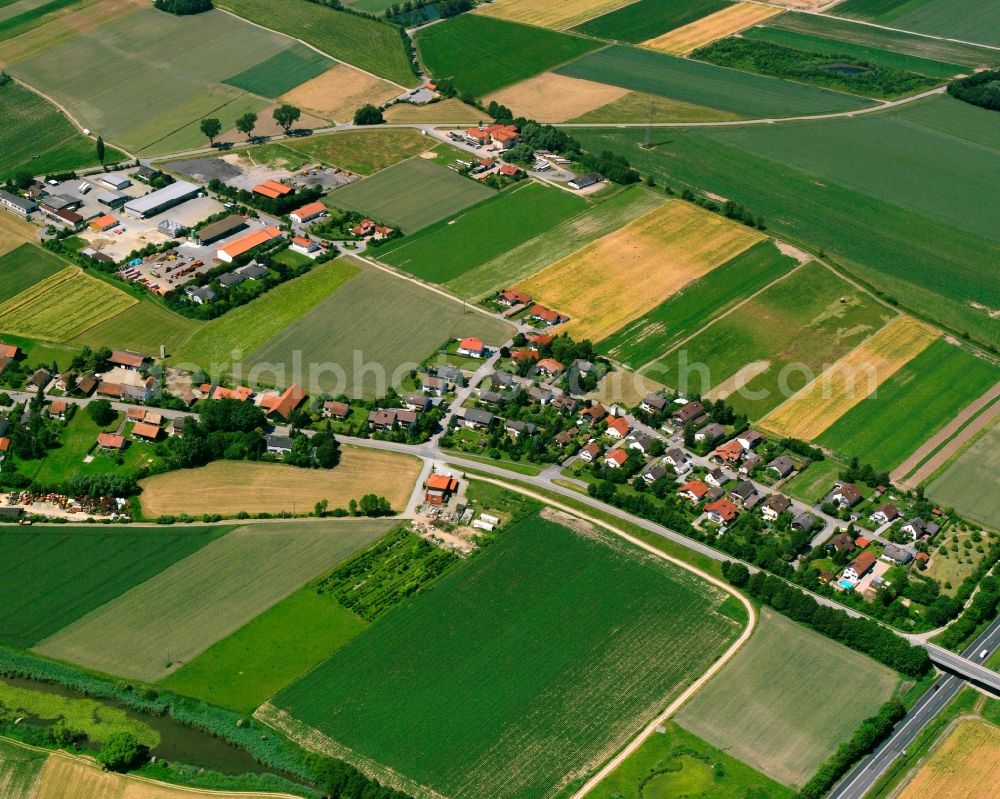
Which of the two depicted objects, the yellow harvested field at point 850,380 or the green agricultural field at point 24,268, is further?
the green agricultural field at point 24,268

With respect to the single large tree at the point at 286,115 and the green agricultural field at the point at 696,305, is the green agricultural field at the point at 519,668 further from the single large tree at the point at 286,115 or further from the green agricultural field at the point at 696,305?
the single large tree at the point at 286,115

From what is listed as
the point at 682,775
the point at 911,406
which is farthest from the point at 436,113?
the point at 682,775

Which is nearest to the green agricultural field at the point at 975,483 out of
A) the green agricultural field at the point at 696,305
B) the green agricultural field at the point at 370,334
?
→ the green agricultural field at the point at 696,305

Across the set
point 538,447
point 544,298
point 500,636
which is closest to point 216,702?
point 500,636

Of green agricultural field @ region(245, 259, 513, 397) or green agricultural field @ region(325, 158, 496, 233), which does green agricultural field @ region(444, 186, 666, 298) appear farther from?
green agricultural field @ region(245, 259, 513, 397)

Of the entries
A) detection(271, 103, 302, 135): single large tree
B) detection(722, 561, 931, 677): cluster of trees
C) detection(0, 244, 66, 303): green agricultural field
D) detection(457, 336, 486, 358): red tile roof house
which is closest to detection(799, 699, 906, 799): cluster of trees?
detection(722, 561, 931, 677): cluster of trees

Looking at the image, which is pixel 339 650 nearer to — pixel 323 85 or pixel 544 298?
pixel 544 298

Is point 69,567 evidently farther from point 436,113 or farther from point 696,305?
point 436,113
